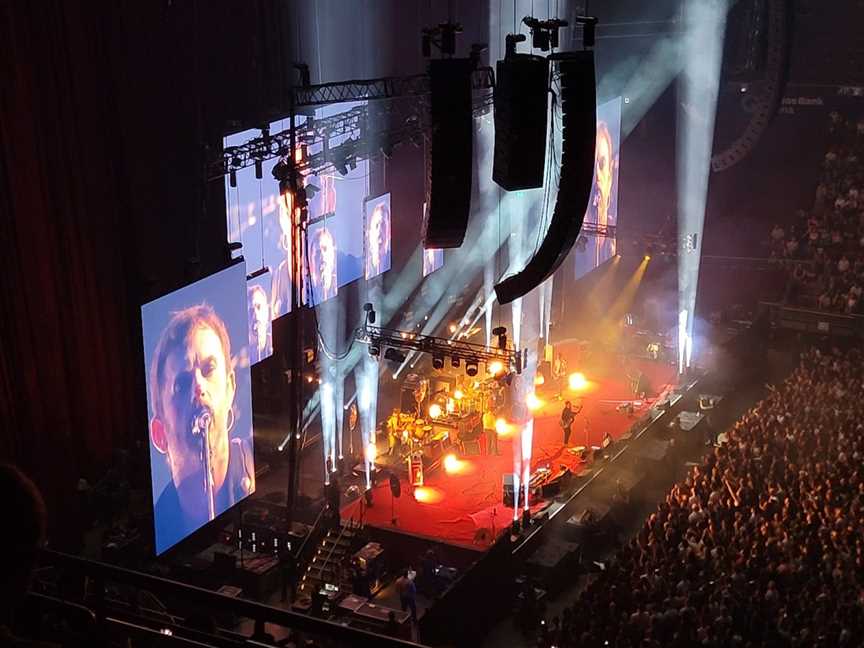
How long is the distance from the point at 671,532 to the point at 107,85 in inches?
335

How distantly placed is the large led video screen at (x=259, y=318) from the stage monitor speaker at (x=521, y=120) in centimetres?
659

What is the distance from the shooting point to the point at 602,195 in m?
23.7

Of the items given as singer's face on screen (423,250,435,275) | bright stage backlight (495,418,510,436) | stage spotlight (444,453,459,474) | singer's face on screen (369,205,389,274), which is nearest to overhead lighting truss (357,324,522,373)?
stage spotlight (444,453,459,474)

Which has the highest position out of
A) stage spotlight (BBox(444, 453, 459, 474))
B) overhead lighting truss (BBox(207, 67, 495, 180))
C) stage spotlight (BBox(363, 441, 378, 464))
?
overhead lighting truss (BBox(207, 67, 495, 180))

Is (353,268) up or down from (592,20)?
down

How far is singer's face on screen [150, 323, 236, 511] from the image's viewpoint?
40.6 feet

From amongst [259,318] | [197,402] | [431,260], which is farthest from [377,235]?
[197,402]

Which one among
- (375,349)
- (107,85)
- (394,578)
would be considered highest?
(107,85)

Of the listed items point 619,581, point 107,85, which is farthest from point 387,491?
point 107,85

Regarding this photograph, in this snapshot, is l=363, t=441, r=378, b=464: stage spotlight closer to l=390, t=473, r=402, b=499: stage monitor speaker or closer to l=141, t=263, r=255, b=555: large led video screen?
l=390, t=473, r=402, b=499: stage monitor speaker

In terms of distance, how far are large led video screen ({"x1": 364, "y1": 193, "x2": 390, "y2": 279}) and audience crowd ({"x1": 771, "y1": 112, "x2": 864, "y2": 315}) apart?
880 centimetres

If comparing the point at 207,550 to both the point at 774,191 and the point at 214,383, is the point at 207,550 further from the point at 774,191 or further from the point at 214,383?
the point at 774,191

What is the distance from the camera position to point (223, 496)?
44.8 feet

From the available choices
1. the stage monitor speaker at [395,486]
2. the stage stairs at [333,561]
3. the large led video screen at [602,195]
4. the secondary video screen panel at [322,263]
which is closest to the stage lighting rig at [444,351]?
the secondary video screen panel at [322,263]
